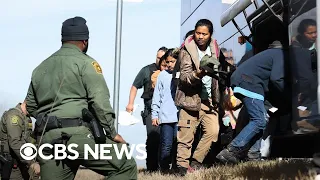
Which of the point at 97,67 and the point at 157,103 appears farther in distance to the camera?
the point at 157,103

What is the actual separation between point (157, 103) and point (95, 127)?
4.10 meters

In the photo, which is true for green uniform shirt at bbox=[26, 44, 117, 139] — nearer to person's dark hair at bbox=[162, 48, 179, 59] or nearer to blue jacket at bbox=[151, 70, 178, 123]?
person's dark hair at bbox=[162, 48, 179, 59]

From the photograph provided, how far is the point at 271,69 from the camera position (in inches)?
270

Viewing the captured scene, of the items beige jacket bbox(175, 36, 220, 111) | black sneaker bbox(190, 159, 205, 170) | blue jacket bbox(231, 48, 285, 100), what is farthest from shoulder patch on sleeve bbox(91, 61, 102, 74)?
black sneaker bbox(190, 159, 205, 170)

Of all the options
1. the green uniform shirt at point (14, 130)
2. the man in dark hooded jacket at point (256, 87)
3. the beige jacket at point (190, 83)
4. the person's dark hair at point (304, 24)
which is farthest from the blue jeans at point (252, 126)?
the green uniform shirt at point (14, 130)

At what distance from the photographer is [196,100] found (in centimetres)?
781

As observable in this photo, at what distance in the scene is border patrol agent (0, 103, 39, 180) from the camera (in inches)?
399

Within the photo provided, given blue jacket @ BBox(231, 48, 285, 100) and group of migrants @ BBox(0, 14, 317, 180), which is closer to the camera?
group of migrants @ BBox(0, 14, 317, 180)

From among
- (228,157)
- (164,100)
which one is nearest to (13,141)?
(164,100)

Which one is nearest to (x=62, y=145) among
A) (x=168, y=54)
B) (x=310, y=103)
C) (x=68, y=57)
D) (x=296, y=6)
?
(x=68, y=57)

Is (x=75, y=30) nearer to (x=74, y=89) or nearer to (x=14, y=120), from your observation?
(x=74, y=89)

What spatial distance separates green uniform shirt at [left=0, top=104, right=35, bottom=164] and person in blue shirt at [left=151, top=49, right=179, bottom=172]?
2.10 meters

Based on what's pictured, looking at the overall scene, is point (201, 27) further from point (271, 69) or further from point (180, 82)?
point (271, 69)

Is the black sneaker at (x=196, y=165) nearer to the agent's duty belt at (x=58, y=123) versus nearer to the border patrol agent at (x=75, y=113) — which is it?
the border patrol agent at (x=75, y=113)
